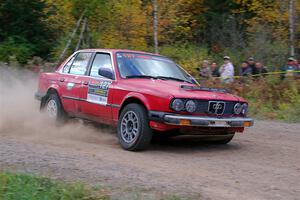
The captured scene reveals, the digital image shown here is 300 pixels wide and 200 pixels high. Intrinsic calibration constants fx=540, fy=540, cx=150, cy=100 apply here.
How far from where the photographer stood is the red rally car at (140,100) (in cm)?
820

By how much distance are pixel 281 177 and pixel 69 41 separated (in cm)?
1670

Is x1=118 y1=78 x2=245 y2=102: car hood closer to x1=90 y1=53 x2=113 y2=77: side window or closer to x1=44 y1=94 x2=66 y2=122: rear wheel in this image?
x1=90 y1=53 x2=113 y2=77: side window

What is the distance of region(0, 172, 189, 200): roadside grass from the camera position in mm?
5609

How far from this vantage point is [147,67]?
9469 millimetres

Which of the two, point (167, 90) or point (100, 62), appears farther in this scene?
point (100, 62)

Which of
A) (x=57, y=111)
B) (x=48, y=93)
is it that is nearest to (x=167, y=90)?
(x=57, y=111)

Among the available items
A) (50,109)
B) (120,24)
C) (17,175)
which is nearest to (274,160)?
(17,175)

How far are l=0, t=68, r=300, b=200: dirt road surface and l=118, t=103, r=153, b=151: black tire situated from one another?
0.14 meters

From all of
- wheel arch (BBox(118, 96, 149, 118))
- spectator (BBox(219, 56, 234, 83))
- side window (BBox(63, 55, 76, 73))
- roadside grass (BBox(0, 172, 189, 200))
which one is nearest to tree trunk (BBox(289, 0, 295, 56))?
spectator (BBox(219, 56, 234, 83))

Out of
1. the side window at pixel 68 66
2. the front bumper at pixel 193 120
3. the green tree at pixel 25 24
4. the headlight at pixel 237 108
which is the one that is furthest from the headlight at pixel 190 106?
the green tree at pixel 25 24

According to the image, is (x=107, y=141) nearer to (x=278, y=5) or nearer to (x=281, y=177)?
(x=281, y=177)

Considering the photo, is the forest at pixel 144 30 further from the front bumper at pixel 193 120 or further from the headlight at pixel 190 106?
the headlight at pixel 190 106

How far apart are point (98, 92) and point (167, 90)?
62.2 inches

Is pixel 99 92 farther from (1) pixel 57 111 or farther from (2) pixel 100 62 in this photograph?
(1) pixel 57 111
